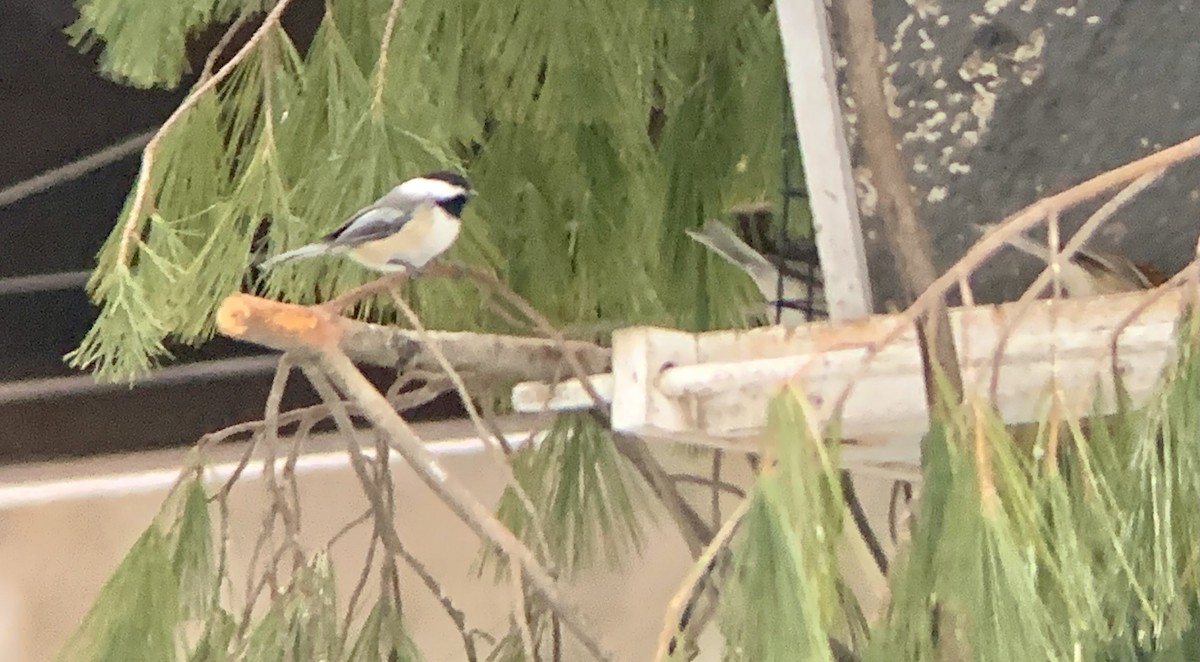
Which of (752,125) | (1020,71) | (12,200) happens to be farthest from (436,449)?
(1020,71)

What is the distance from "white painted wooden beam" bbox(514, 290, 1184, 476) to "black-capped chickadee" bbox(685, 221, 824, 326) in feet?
0.94

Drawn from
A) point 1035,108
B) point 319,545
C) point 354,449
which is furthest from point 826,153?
point 319,545

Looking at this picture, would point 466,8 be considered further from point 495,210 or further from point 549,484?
point 549,484

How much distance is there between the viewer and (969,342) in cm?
40

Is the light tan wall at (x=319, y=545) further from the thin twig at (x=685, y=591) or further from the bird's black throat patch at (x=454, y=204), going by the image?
the thin twig at (x=685, y=591)

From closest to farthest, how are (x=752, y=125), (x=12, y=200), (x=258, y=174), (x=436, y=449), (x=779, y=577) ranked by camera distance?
(x=779, y=577), (x=258, y=174), (x=752, y=125), (x=12, y=200), (x=436, y=449)

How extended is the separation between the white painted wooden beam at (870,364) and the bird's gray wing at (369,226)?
0.25 metres

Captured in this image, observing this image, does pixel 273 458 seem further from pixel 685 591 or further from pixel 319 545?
pixel 319 545

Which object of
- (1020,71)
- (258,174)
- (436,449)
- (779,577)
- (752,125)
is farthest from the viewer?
(436,449)

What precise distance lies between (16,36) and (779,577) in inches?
42.4

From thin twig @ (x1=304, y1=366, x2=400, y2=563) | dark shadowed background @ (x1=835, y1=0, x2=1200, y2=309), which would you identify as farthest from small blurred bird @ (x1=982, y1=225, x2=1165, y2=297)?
thin twig @ (x1=304, y1=366, x2=400, y2=563)

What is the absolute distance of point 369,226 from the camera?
616 millimetres

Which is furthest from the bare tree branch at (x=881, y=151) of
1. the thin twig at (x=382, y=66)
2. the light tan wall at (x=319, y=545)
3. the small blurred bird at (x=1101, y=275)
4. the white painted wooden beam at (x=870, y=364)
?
the light tan wall at (x=319, y=545)

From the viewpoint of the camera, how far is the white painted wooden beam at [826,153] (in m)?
0.49
